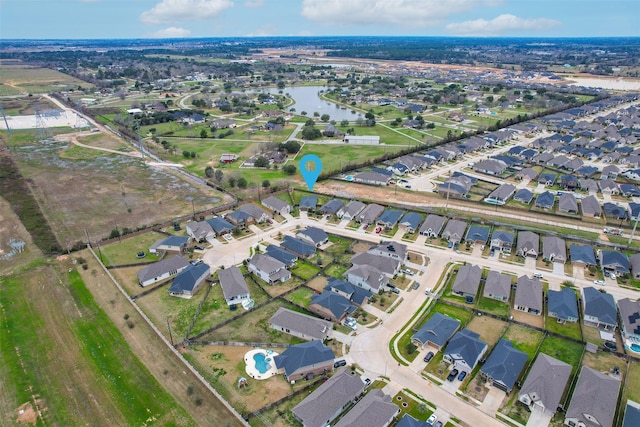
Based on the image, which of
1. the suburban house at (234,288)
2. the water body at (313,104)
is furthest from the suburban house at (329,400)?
the water body at (313,104)

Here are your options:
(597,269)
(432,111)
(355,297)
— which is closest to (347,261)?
(355,297)

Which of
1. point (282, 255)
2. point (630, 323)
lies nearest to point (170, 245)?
point (282, 255)

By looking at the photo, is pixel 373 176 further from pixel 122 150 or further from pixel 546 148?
pixel 122 150

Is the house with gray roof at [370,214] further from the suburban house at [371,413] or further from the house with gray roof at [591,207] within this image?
the house with gray roof at [591,207]

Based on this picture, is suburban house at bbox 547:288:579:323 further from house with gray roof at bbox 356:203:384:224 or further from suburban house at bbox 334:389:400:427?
house with gray roof at bbox 356:203:384:224

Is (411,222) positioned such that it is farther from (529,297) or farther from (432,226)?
(529,297)

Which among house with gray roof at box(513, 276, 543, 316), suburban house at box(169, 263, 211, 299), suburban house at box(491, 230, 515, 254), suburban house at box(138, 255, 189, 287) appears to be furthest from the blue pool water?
suburban house at box(491, 230, 515, 254)
